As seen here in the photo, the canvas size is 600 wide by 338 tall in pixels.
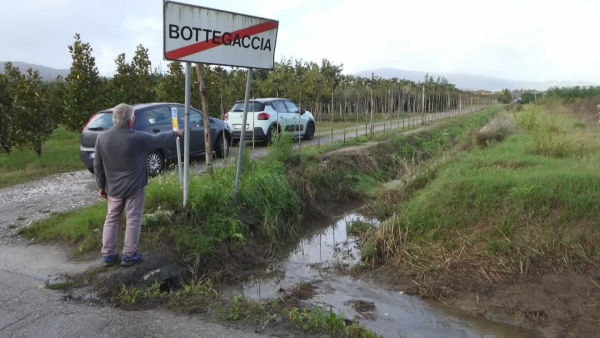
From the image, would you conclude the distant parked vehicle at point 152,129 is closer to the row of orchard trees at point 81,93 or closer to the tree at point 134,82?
the row of orchard trees at point 81,93

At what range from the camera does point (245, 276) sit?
6.34 m

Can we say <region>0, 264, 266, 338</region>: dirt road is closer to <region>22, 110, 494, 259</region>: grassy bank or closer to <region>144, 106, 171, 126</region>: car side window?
<region>22, 110, 494, 259</region>: grassy bank

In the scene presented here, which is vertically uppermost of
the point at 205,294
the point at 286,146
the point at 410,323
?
the point at 286,146

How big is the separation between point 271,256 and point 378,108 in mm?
29675

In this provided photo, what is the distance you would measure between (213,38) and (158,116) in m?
4.63

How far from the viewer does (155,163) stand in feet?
33.1

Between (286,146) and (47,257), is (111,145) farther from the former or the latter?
(286,146)

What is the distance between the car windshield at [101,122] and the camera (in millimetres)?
9594

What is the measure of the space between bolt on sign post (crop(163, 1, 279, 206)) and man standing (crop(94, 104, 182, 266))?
1.09 meters

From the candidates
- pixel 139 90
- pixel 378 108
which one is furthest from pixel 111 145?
pixel 378 108

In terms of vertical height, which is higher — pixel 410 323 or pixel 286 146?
pixel 286 146

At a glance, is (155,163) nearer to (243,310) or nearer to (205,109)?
(205,109)

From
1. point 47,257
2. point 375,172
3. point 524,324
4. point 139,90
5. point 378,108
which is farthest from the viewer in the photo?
point 378,108

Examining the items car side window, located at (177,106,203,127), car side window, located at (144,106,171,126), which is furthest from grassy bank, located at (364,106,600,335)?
car side window, located at (177,106,203,127)
